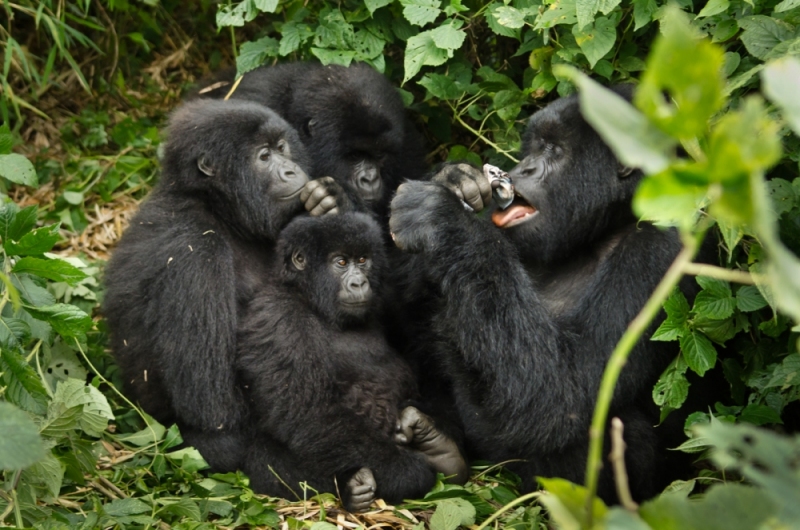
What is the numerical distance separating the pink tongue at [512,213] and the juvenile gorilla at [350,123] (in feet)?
2.47

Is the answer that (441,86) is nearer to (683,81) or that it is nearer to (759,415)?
(759,415)

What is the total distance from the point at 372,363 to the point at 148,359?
89cm

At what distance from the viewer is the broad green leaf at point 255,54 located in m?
4.34

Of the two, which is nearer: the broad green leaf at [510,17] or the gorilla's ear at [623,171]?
the gorilla's ear at [623,171]

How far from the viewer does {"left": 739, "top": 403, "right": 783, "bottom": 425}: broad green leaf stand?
2941mm

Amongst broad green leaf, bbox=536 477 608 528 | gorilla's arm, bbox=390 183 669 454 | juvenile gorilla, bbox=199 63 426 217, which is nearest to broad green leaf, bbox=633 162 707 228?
broad green leaf, bbox=536 477 608 528

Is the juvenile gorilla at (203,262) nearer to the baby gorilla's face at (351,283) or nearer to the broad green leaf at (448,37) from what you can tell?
the baby gorilla's face at (351,283)

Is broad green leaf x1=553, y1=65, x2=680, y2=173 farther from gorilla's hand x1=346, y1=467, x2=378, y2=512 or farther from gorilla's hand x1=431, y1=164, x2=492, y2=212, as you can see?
gorilla's hand x1=346, y1=467, x2=378, y2=512

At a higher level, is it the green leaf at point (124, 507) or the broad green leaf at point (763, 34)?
the broad green leaf at point (763, 34)

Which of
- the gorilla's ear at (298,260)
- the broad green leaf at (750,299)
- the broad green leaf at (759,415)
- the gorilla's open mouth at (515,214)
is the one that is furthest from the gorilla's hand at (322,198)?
the broad green leaf at (759,415)

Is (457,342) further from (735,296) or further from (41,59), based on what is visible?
(41,59)

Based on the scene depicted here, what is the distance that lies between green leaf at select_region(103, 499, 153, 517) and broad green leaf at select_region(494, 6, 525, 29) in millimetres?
2262

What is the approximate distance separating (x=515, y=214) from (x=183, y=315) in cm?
133

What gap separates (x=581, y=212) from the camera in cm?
334
